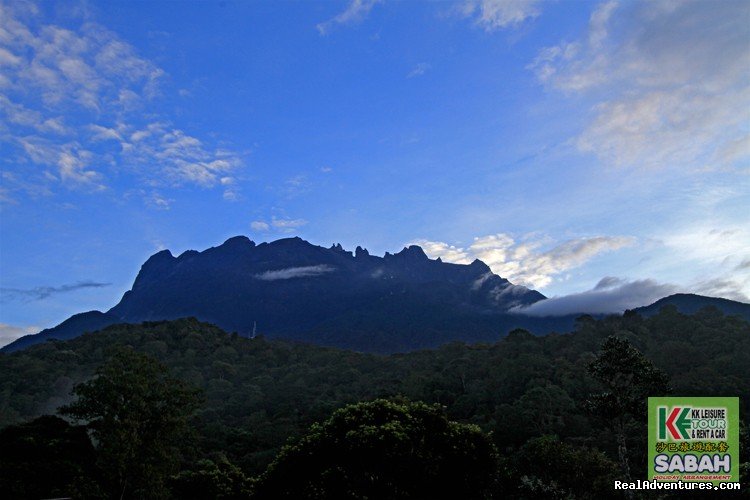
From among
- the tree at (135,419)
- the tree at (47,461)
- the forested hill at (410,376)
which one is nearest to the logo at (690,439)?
the forested hill at (410,376)

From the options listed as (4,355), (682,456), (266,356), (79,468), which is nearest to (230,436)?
(79,468)

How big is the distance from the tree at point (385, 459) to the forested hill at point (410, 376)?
2896cm

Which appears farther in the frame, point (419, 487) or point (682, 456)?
point (419, 487)

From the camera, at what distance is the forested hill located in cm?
6406

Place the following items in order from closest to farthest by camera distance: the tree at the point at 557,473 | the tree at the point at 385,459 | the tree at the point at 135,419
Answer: the tree at the point at 385,459 → the tree at the point at 135,419 → the tree at the point at 557,473

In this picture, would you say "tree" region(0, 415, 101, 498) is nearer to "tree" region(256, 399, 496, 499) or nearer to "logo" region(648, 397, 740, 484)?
"tree" region(256, 399, 496, 499)

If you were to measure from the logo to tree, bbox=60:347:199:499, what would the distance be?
29.1 meters

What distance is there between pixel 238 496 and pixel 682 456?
26.2m

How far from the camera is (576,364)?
88875mm

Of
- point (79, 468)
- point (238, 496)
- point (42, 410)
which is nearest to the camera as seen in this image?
point (238, 496)

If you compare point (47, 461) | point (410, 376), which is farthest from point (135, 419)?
point (410, 376)

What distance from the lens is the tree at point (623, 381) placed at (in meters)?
34.1

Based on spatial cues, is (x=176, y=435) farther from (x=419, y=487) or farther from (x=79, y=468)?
(x=419, y=487)

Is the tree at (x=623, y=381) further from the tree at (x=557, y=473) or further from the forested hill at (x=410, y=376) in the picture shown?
the forested hill at (x=410, y=376)
